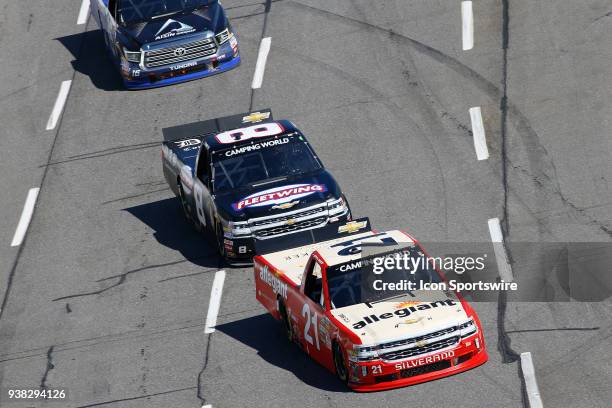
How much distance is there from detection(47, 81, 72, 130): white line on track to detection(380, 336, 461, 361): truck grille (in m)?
14.0

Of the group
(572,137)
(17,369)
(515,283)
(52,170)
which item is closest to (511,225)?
(515,283)

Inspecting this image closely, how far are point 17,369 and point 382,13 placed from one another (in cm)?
1447

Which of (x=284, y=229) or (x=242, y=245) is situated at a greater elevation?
(x=284, y=229)

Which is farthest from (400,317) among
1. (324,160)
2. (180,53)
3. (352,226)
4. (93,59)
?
(93,59)

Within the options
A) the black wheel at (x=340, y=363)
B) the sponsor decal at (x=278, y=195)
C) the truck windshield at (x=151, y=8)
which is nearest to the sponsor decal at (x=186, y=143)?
→ the sponsor decal at (x=278, y=195)

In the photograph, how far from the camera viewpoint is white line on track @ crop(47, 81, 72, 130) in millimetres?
27375

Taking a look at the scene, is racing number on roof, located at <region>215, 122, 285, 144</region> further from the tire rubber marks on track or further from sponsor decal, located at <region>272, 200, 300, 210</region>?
the tire rubber marks on track

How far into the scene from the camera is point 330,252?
54.0ft

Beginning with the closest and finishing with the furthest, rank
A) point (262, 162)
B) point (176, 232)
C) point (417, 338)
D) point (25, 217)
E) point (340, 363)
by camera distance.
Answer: point (417, 338), point (340, 363), point (262, 162), point (176, 232), point (25, 217)

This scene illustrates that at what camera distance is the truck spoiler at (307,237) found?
714 inches

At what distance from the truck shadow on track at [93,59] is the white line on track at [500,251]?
428 inches

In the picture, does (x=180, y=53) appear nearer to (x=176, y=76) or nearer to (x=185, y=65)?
(x=185, y=65)

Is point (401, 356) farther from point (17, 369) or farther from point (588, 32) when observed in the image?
point (588, 32)

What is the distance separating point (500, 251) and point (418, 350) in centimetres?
470
